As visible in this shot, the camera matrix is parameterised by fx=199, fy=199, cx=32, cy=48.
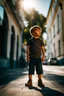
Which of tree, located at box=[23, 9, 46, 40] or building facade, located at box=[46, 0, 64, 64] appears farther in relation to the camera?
tree, located at box=[23, 9, 46, 40]

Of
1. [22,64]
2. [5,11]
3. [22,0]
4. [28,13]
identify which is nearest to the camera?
[5,11]

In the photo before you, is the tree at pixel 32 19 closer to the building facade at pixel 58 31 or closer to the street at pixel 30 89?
the building facade at pixel 58 31

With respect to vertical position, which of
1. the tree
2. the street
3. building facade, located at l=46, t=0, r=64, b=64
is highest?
the tree

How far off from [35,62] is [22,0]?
20916 mm

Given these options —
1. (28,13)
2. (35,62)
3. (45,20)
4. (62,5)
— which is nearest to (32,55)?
(35,62)

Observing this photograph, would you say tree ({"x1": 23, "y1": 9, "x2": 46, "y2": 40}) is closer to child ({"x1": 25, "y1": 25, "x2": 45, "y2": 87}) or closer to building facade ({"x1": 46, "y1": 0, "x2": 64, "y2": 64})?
building facade ({"x1": 46, "y1": 0, "x2": 64, "y2": 64})

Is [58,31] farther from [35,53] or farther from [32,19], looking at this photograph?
[35,53]

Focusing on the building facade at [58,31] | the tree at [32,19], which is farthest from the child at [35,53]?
the tree at [32,19]

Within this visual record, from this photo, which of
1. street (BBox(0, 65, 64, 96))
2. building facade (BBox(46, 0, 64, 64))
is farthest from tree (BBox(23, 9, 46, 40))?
street (BBox(0, 65, 64, 96))

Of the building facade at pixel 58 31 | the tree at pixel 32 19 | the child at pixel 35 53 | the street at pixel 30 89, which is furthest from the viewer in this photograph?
the tree at pixel 32 19

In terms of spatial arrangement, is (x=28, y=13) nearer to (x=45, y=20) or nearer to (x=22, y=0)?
(x=45, y=20)

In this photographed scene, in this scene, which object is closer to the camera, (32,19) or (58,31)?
(58,31)

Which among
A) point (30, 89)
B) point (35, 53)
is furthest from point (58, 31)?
point (30, 89)

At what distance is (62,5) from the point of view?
25781 millimetres
